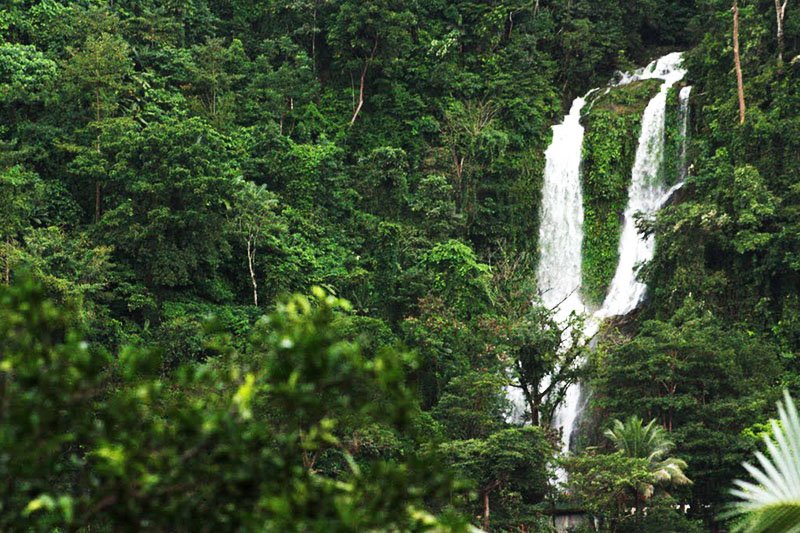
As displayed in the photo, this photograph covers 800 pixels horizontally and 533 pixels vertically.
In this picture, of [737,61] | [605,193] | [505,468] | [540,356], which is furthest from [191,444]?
[605,193]

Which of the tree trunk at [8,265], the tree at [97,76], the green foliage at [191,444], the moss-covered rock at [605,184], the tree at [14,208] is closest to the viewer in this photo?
the green foliage at [191,444]

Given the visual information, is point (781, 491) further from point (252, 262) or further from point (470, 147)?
point (470, 147)

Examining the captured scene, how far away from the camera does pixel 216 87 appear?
1191 inches

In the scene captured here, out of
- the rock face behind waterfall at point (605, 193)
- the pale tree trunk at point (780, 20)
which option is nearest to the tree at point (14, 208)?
the rock face behind waterfall at point (605, 193)

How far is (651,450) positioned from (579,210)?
12659 mm

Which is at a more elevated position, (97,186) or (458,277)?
(97,186)

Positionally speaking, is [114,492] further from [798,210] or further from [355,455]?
[798,210]

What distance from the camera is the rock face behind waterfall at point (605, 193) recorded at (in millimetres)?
30078

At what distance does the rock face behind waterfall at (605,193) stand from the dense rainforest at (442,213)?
15 cm

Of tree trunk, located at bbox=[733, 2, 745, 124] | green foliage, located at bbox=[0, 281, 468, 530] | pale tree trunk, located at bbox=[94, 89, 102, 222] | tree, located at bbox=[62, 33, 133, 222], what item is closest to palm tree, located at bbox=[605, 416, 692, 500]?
tree trunk, located at bbox=[733, 2, 745, 124]

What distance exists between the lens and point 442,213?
95.3ft

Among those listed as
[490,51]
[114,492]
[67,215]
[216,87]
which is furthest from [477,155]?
[114,492]

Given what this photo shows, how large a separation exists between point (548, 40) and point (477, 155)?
6.31 metres

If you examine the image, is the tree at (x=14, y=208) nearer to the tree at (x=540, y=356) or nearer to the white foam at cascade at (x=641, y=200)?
the tree at (x=540, y=356)
